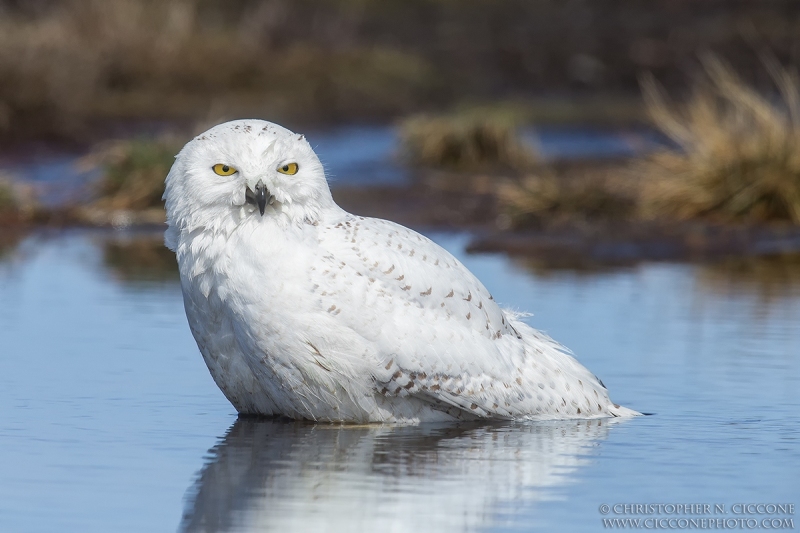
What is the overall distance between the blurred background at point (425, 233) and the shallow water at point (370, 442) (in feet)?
0.08

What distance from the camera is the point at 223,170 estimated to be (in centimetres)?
773

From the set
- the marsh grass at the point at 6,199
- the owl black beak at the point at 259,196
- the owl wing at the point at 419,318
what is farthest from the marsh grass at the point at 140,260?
the owl black beak at the point at 259,196

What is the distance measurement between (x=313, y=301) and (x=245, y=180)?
0.68 m

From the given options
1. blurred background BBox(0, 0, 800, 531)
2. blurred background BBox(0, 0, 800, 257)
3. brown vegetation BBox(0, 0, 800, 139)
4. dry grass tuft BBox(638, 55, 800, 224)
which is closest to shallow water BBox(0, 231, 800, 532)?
blurred background BBox(0, 0, 800, 531)

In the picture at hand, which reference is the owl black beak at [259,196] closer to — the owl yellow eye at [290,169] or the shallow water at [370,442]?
the owl yellow eye at [290,169]

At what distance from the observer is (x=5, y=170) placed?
21.3 metres

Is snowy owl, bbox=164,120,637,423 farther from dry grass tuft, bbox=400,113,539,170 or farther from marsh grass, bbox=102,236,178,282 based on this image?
dry grass tuft, bbox=400,113,539,170

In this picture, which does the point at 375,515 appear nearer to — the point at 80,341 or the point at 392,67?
the point at 80,341

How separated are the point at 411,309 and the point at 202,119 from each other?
61.1ft

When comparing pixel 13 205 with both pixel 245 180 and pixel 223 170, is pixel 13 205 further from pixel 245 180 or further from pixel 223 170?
pixel 245 180

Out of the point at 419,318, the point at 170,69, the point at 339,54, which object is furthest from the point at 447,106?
the point at 419,318

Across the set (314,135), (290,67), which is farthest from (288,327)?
(290,67)

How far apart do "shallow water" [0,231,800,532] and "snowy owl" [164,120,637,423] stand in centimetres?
23

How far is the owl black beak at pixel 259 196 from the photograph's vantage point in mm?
7578
